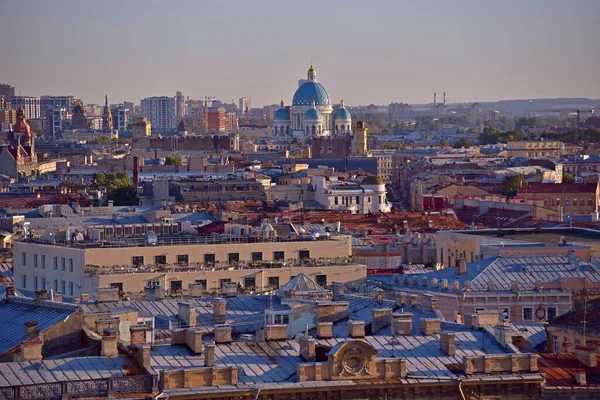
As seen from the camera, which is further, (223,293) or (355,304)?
(223,293)

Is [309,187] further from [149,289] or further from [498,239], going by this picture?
[149,289]

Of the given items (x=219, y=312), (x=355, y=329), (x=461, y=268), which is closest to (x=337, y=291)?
(x=219, y=312)

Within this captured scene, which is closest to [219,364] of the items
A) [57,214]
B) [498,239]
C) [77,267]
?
[77,267]

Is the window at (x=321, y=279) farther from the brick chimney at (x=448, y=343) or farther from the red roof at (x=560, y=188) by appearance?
the red roof at (x=560, y=188)

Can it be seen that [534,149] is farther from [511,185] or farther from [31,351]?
[31,351]

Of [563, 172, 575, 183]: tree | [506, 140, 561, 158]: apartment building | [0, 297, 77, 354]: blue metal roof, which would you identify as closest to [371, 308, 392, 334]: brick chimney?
[0, 297, 77, 354]: blue metal roof

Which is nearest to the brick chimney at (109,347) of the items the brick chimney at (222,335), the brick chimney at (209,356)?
the brick chimney at (209,356)
